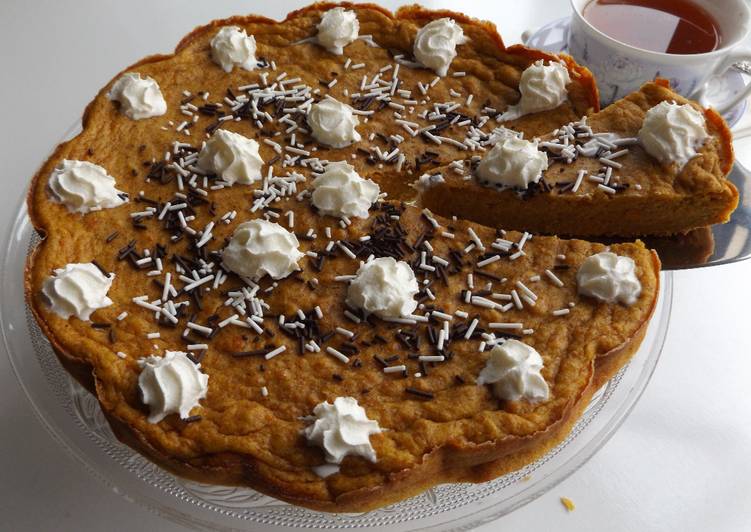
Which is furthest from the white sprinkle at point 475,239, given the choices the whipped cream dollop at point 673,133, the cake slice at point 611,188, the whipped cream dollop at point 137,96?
the whipped cream dollop at point 137,96

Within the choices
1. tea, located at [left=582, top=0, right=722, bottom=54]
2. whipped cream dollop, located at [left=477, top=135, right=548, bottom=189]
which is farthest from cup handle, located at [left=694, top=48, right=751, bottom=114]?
whipped cream dollop, located at [left=477, top=135, right=548, bottom=189]

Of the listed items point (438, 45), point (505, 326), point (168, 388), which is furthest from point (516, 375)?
→ point (438, 45)

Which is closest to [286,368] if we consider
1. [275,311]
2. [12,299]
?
[275,311]

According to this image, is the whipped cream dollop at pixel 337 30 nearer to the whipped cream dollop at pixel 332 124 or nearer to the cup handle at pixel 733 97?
the whipped cream dollop at pixel 332 124

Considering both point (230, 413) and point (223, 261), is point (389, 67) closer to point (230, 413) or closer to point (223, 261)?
point (223, 261)

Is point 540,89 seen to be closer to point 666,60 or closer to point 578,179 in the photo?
point 578,179

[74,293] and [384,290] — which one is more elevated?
[74,293]
